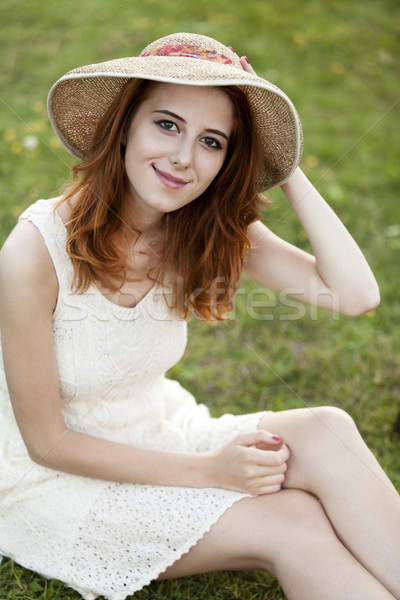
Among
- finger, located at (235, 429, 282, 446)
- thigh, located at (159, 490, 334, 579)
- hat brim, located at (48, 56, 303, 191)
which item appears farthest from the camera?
finger, located at (235, 429, 282, 446)

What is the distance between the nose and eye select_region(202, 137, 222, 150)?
0.07m

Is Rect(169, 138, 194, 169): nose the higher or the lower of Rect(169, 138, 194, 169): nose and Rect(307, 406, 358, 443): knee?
the higher

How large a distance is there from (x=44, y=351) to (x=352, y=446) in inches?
36.1

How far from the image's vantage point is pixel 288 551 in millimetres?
1771

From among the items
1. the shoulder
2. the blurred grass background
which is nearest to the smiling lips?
the shoulder

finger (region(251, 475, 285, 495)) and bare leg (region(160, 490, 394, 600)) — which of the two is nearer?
bare leg (region(160, 490, 394, 600))

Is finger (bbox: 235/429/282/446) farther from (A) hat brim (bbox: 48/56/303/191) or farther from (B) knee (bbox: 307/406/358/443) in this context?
(A) hat brim (bbox: 48/56/303/191)

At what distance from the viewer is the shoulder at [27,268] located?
1.70 m

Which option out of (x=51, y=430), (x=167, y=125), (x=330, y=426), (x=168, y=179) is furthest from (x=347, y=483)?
(x=167, y=125)

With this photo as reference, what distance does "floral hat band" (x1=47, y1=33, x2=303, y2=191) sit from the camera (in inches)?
63.1

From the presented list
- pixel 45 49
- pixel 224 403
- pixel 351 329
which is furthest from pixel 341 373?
pixel 45 49

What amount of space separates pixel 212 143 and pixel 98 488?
103cm

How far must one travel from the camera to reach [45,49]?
17.7 ft

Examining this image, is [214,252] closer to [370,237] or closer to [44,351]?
[44,351]
